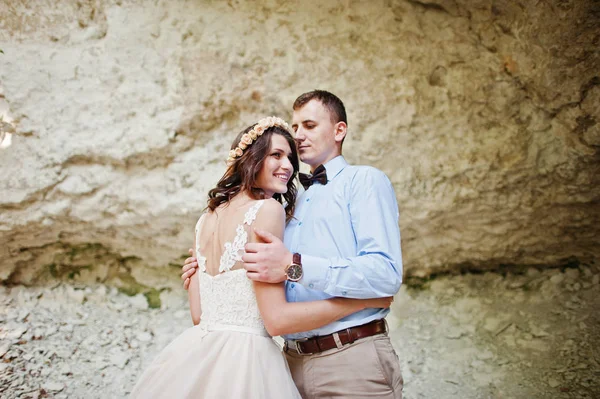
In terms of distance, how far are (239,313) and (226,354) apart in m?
0.18

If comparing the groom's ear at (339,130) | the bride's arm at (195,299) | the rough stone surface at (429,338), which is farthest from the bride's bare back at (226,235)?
the rough stone surface at (429,338)

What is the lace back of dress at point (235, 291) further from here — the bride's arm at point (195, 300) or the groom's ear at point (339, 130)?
the groom's ear at point (339, 130)

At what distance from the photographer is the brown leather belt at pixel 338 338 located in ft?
6.50

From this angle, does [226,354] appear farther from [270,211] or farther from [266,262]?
[270,211]

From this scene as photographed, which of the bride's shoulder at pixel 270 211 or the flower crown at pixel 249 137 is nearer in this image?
the bride's shoulder at pixel 270 211

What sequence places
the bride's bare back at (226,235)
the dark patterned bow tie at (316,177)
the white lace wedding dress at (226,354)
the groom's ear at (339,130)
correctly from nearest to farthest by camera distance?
1. the white lace wedding dress at (226,354)
2. the bride's bare back at (226,235)
3. the dark patterned bow tie at (316,177)
4. the groom's ear at (339,130)

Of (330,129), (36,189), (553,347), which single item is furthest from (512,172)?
(36,189)

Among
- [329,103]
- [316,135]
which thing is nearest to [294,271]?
[316,135]

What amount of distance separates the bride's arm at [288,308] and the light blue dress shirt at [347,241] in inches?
2.9

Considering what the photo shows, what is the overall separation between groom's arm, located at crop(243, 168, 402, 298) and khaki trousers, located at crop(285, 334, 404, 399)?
10.3 inches

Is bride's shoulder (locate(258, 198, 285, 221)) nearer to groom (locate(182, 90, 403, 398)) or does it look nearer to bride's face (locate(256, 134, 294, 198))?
groom (locate(182, 90, 403, 398))

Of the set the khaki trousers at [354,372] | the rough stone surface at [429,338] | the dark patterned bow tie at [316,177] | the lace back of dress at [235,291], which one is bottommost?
the rough stone surface at [429,338]

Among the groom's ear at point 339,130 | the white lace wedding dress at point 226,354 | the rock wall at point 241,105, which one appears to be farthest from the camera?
the rock wall at point 241,105

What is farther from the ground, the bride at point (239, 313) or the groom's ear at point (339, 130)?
the groom's ear at point (339, 130)
